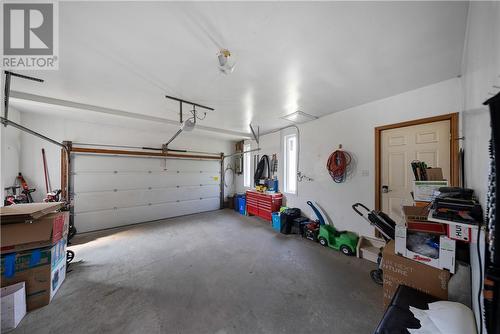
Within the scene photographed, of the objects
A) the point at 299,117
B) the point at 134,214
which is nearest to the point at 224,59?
the point at 299,117

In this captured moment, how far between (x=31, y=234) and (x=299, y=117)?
437 cm

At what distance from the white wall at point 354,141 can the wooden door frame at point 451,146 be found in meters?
0.07

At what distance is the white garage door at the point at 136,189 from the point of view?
156 inches

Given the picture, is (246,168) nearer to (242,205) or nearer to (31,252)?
(242,205)

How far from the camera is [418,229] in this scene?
1.54m

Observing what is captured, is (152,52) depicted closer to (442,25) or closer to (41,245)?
(41,245)

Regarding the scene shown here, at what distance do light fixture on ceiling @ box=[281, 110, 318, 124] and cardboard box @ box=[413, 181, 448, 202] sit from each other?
7.24 feet

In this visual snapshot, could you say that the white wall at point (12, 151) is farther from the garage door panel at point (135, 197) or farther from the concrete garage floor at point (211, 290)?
the concrete garage floor at point (211, 290)

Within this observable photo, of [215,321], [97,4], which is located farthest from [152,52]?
[215,321]

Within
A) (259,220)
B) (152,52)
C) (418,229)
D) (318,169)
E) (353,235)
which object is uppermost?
(152,52)

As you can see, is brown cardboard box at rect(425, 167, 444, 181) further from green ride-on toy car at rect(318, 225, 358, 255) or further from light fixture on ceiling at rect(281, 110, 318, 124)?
light fixture on ceiling at rect(281, 110, 318, 124)

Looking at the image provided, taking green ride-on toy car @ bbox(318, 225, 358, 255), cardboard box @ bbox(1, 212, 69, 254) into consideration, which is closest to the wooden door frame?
green ride-on toy car @ bbox(318, 225, 358, 255)

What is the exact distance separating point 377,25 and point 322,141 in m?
2.41

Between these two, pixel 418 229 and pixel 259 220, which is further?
pixel 259 220
